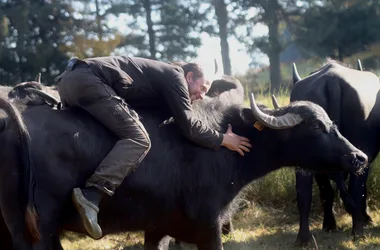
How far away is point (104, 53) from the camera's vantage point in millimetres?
17438

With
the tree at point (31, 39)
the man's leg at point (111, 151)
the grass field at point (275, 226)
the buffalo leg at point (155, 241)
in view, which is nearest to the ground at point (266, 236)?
the grass field at point (275, 226)

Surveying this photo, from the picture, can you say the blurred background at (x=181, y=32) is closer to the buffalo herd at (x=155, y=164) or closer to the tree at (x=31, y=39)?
the tree at (x=31, y=39)

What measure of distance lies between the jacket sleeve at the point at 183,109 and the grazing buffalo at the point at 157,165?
19 cm

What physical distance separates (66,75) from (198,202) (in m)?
1.66

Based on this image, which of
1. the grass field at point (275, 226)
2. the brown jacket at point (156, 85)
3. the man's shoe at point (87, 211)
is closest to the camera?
the man's shoe at point (87, 211)

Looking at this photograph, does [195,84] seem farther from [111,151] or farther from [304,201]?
[304,201]

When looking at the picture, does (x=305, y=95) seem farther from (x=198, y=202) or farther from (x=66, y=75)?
(x=66, y=75)

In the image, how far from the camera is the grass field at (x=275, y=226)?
6824 mm

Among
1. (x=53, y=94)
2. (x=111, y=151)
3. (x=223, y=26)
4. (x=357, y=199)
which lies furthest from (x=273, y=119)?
(x=223, y=26)

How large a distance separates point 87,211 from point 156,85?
1285mm

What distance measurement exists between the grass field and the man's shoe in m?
2.71

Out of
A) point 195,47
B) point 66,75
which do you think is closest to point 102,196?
point 66,75

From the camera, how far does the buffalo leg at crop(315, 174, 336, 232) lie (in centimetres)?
738

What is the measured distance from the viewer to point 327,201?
24.5ft
